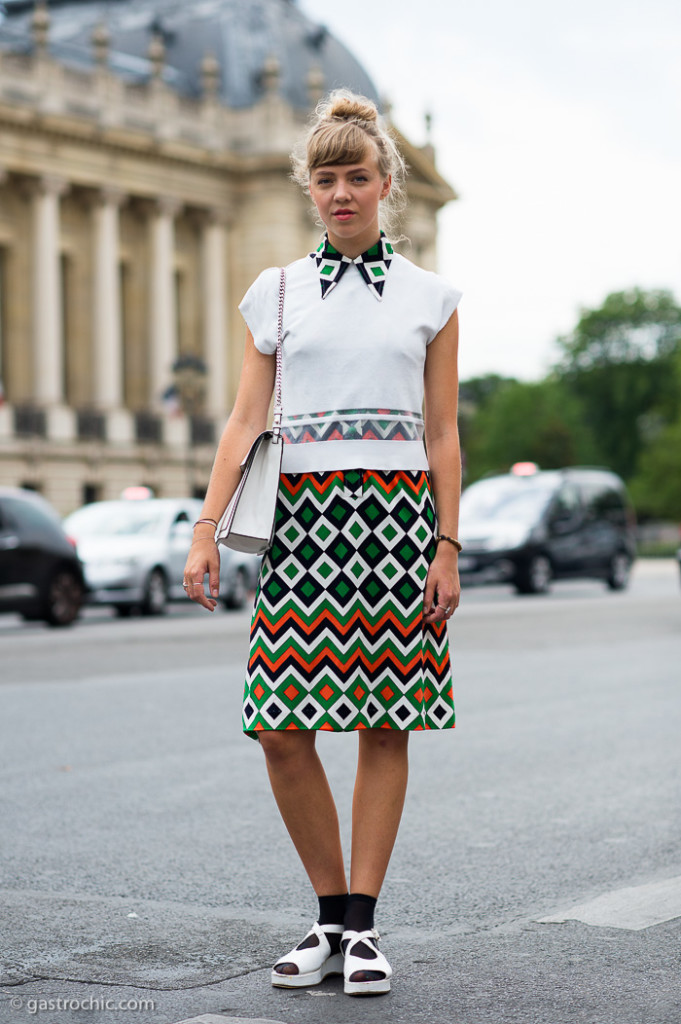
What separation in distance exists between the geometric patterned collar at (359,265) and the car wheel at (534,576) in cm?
2431

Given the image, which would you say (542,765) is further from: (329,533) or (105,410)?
(105,410)

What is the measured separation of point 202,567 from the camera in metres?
4.12

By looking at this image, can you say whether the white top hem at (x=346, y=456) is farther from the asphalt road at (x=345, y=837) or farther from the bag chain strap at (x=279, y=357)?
the asphalt road at (x=345, y=837)

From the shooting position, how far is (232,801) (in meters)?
7.05

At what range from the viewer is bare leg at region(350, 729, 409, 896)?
417 centimetres

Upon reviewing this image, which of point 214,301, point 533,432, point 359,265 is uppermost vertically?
point 214,301

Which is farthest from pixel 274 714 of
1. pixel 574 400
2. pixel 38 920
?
pixel 574 400

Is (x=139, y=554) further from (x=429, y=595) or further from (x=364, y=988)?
(x=364, y=988)

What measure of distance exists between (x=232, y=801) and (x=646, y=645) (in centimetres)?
944

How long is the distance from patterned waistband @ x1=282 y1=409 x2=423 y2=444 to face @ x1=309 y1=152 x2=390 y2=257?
1.43ft

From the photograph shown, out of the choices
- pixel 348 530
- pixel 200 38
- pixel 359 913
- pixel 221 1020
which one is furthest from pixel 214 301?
pixel 221 1020

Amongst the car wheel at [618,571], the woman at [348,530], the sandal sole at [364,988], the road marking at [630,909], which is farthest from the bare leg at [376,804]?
the car wheel at [618,571]

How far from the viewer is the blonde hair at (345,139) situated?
13.8ft

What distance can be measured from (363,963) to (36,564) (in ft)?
55.0
